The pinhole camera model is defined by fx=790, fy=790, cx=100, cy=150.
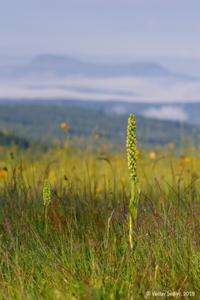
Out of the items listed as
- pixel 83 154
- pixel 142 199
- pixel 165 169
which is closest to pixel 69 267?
pixel 142 199

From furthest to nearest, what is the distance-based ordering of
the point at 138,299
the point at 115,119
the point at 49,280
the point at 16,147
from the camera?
the point at 115,119 → the point at 16,147 → the point at 49,280 → the point at 138,299

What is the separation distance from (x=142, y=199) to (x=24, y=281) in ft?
6.45

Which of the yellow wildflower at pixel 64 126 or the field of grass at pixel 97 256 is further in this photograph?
the yellow wildflower at pixel 64 126

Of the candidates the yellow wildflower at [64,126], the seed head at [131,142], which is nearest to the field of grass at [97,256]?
the seed head at [131,142]

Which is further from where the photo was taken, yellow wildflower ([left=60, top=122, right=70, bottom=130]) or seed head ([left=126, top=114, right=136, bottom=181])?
yellow wildflower ([left=60, top=122, right=70, bottom=130])

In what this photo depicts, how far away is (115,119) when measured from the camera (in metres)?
171

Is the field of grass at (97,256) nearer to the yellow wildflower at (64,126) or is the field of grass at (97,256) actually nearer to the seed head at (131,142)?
the seed head at (131,142)

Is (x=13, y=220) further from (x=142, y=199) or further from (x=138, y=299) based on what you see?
(x=138, y=299)

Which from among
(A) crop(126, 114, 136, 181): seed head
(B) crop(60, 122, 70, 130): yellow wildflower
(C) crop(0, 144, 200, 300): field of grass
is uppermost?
(B) crop(60, 122, 70, 130): yellow wildflower

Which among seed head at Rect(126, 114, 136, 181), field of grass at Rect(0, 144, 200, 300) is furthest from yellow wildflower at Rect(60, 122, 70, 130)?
seed head at Rect(126, 114, 136, 181)

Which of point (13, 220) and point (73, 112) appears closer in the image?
point (13, 220)

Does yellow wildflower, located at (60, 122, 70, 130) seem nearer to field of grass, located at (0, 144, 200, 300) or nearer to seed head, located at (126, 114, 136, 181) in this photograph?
field of grass, located at (0, 144, 200, 300)

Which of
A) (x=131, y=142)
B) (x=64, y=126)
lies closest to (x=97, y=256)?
(x=131, y=142)

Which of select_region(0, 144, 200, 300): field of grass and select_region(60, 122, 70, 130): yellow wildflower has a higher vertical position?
select_region(60, 122, 70, 130): yellow wildflower
